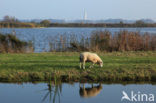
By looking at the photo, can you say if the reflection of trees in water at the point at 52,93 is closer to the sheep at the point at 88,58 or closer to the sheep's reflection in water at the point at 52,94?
the sheep's reflection in water at the point at 52,94

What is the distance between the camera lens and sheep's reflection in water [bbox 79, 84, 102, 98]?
13.1 meters

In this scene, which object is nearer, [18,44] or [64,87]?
[64,87]

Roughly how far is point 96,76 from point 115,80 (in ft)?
3.27

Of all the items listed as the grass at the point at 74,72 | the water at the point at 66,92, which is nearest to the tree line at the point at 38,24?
the grass at the point at 74,72

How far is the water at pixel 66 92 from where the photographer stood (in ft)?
40.4

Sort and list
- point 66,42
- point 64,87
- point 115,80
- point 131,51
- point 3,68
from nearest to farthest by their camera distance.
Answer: point 64,87 < point 115,80 < point 3,68 < point 131,51 < point 66,42

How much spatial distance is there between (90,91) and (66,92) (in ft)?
3.58

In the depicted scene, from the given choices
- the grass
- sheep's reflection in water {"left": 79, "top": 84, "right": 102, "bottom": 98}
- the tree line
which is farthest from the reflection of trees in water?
the tree line

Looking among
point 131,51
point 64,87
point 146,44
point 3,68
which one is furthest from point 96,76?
point 146,44

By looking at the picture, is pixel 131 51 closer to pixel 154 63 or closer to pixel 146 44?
pixel 146 44

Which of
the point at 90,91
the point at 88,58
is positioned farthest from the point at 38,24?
the point at 90,91

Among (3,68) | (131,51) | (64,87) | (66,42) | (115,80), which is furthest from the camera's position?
(66,42)

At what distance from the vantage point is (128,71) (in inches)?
640

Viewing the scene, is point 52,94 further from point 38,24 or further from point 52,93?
point 38,24
